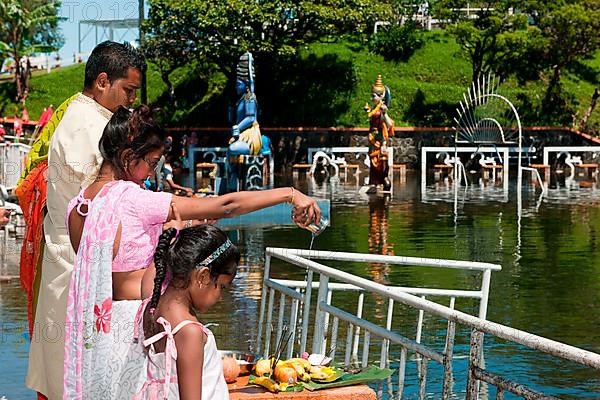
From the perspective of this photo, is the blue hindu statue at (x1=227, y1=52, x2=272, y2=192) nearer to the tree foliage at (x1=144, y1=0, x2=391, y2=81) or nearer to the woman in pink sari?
the tree foliage at (x1=144, y1=0, x2=391, y2=81)

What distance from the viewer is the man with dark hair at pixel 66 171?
4039mm

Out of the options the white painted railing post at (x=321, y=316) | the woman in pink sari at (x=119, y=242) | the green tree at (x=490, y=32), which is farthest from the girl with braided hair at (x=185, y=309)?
the green tree at (x=490, y=32)

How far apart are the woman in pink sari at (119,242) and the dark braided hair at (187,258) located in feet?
0.89

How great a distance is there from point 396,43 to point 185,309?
3471 cm

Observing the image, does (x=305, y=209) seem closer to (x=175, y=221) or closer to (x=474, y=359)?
(x=175, y=221)

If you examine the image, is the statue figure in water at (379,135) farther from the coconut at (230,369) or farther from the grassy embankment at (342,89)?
the coconut at (230,369)

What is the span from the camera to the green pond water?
7082mm

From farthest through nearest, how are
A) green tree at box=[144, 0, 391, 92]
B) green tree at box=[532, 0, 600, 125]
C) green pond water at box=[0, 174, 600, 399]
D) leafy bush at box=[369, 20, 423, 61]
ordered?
leafy bush at box=[369, 20, 423, 61], green tree at box=[144, 0, 391, 92], green tree at box=[532, 0, 600, 125], green pond water at box=[0, 174, 600, 399]

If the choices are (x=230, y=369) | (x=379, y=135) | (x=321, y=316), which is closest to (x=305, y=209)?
(x=230, y=369)

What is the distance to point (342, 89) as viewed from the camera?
35.8m

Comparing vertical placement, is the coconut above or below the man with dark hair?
below

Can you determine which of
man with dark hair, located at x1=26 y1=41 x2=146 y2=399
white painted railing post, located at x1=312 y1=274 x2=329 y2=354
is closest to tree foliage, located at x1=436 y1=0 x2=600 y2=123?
white painted railing post, located at x1=312 y1=274 x2=329 y2=354

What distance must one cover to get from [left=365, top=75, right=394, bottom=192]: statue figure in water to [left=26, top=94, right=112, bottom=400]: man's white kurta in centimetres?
1865

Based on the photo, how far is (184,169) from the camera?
109 feet
